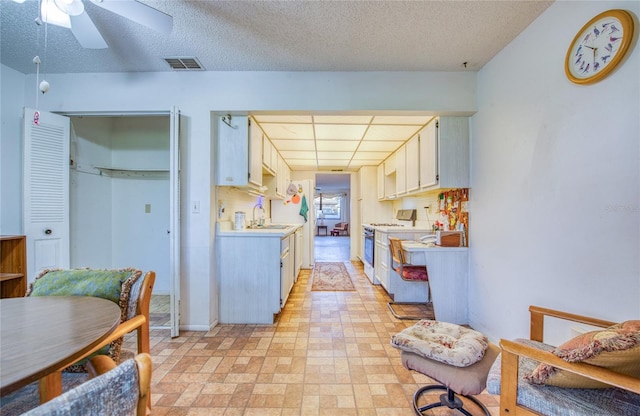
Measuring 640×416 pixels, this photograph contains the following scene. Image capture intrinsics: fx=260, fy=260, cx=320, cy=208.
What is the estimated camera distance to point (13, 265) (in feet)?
7.45

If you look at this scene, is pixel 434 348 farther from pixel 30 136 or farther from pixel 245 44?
pixel 30 136

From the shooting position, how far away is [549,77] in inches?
67.8

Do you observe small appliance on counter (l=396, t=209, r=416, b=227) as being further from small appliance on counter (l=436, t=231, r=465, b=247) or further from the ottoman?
the ottoman

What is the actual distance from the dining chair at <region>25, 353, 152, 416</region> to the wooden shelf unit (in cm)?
274

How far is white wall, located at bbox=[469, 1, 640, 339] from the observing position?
1.30 meters

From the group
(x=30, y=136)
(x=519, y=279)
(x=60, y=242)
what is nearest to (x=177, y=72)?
(x=30, y=136)

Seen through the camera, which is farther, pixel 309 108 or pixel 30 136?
pixel 309 108

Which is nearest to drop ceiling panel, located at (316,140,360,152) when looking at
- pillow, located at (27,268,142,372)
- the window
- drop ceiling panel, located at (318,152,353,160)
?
drop ceiling panel, located at (318,152,353,160)

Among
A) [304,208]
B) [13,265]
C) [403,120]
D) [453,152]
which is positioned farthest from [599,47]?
[13,265]

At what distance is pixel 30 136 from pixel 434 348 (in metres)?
3.62

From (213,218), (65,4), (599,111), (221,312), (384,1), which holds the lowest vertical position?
(221,312)

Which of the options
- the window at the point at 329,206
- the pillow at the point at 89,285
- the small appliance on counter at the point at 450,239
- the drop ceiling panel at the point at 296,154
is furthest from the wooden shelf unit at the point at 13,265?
the window at the point at 329,206

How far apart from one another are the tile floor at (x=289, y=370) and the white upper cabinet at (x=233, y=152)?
58.9 inches

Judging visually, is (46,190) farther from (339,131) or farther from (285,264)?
(339,131)
